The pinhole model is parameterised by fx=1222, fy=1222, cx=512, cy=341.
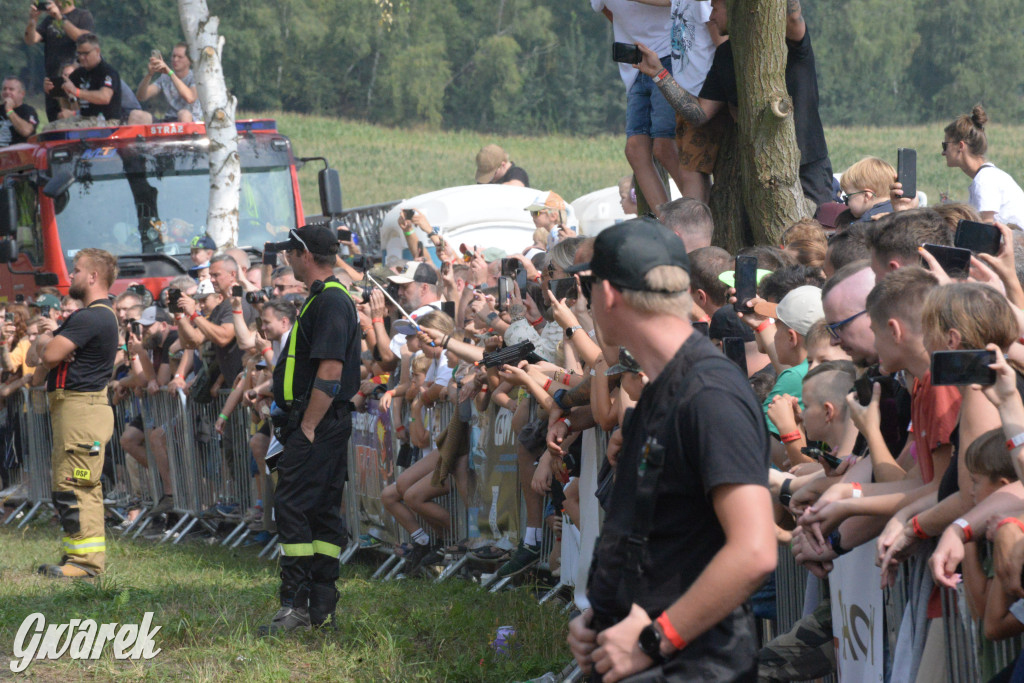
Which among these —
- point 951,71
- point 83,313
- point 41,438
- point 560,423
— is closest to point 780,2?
point 560,423

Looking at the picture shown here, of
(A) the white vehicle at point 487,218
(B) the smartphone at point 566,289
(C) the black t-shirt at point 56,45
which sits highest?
(C) the black t-shirt at point 56,45

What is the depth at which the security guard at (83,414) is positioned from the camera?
8.80 m

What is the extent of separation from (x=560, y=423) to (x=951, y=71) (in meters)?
60.7

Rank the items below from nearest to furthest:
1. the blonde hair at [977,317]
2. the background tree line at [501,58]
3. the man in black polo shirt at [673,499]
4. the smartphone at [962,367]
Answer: the man in black polo shirt at [673,499] → the smartphone at [962,367] → the blonde hair at [977,317] → the background tree line at [501,58]

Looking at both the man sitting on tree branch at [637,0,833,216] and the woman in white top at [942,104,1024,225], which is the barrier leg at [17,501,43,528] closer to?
the man sitting on tree branch at [637,0,833,216]

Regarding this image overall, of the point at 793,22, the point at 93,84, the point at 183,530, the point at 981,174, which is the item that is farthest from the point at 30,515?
the point at 981,174

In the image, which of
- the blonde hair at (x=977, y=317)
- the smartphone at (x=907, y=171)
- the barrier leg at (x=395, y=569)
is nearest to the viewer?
the blonde hair at (x=977, y=317)

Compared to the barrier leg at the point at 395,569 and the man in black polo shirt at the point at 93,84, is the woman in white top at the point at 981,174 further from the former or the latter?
the man in black polo shirt at the point at 93,84

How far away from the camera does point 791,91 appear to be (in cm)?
704

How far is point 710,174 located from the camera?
24.7ft

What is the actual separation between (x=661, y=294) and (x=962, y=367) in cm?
75

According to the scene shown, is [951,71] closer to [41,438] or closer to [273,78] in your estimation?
[273,78]

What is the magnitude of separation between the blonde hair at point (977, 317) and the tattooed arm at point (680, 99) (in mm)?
3896

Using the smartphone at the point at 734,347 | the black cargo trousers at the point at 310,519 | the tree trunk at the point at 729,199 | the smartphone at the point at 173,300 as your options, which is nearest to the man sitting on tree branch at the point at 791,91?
the tree trunk at the point at 729,199
